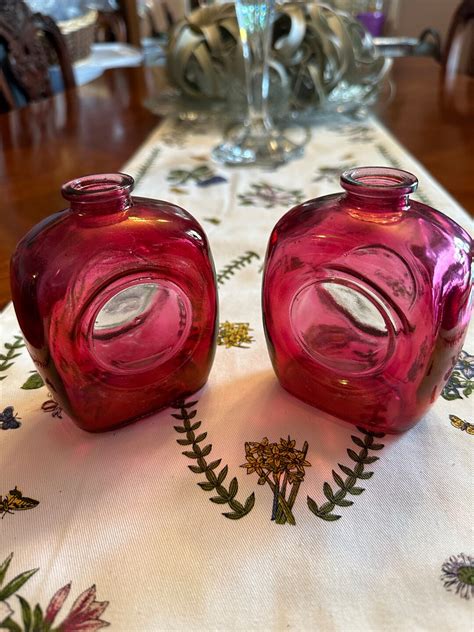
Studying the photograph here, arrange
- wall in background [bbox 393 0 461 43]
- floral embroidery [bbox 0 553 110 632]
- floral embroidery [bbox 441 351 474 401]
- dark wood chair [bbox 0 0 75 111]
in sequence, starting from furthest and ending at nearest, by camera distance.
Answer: wall in background [bbox 393 0 461 43]
dark wood chair [bbox 0 0 75 111]
floral embroidery [bbox 441 351 474 401]
floral embroidery [bbox 0 553 110 632]

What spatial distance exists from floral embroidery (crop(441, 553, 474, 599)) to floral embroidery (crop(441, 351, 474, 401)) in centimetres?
10

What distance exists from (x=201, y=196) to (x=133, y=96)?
1.60 ft

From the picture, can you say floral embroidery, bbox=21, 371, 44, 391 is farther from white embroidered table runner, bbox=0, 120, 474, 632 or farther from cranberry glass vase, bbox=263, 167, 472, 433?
cranberry glass vase, bbox=263, 167, 472, 433

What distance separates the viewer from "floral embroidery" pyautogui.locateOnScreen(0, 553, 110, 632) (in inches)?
7.3

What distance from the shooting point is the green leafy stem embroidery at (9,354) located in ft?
1.07

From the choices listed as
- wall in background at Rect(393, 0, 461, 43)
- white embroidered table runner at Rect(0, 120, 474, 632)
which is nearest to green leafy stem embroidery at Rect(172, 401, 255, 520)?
white embroidered table runner at Rect(0, 120, 474, 632)

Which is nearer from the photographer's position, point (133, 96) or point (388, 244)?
point (388, 244)

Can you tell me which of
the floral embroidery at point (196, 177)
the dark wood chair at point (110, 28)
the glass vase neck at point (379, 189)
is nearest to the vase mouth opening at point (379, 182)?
the glass vase neck at point (379, 189)

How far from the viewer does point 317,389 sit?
0.90 ft

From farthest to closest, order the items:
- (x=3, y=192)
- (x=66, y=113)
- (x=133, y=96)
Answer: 1. (x=133, y=96)
2. (x=66, y=113)
3. (x=3, y=192)

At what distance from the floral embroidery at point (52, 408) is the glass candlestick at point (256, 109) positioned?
443mm

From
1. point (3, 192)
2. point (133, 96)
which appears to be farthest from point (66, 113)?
point (3, 192)

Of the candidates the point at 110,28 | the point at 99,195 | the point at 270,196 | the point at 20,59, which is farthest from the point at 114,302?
the point at 110,28

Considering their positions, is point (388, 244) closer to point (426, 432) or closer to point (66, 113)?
point (426, 432)
